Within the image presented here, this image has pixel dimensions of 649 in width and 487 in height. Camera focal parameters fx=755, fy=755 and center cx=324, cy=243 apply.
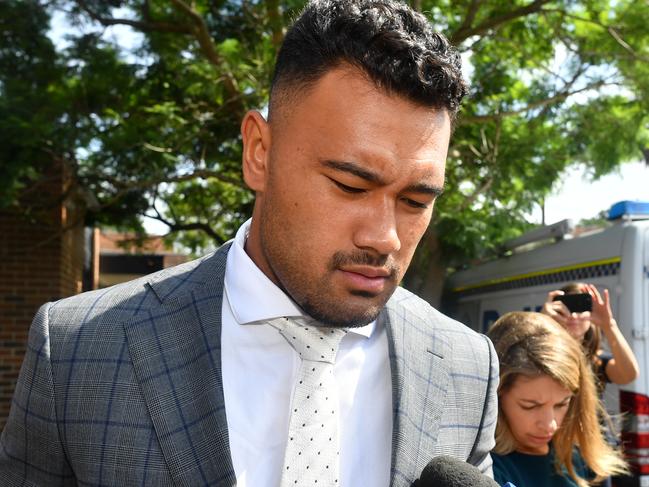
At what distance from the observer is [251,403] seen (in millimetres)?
1591

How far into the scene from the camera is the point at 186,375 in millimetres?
1521

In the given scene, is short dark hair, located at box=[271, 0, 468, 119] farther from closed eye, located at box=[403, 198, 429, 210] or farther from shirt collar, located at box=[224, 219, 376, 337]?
shirt collar, located at box=[224, 219, 376, 337]

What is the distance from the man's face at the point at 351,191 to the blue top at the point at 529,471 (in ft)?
4.93

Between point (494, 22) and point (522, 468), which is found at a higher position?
point (494, 22)

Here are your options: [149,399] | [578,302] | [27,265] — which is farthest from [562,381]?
[27,265]

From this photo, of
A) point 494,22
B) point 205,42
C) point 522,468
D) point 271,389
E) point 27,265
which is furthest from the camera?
point 27,265

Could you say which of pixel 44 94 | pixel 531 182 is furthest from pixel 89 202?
pixel 531 182

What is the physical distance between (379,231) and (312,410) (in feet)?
1.30

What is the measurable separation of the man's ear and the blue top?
1.60 meters

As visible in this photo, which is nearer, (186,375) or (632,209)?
(186,375)

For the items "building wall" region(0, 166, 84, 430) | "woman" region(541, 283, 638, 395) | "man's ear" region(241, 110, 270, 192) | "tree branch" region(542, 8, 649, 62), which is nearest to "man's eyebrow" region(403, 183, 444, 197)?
"man's ear" region(241, 110, 270, 192)

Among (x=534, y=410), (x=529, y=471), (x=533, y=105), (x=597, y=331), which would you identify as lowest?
(x=529, y=471)

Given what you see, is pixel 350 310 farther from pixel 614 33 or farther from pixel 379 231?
pixel 614 33

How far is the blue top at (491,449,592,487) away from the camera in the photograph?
9.05 feet
